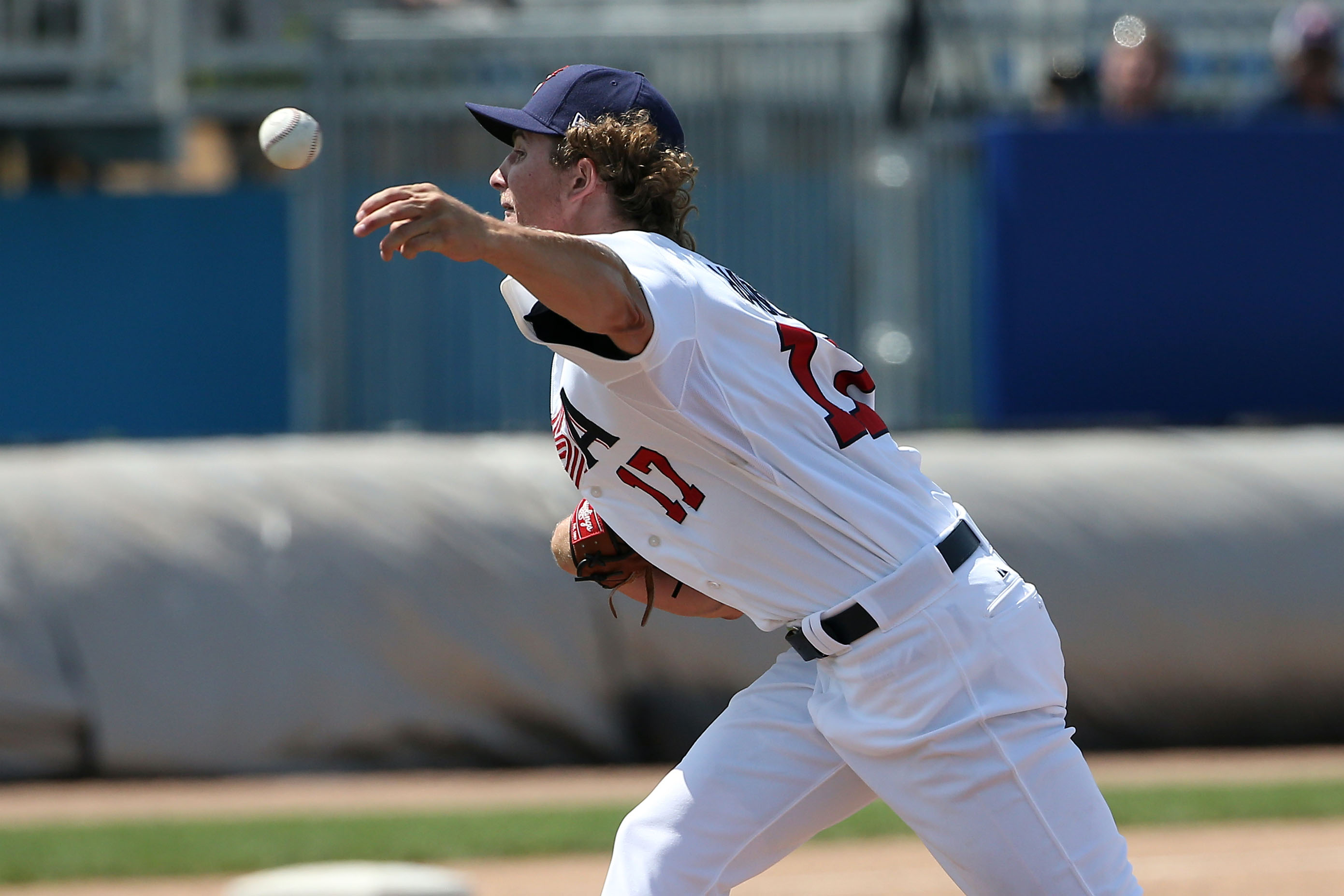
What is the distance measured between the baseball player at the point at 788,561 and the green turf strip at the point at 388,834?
3377 mm

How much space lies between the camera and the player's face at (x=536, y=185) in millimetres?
3055

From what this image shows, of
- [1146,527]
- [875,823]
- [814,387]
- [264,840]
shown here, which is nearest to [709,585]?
[814,387]

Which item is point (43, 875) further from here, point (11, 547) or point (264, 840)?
point (11, 547)

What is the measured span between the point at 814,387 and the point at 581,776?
5314 millimetres

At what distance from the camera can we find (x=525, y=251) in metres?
2.44

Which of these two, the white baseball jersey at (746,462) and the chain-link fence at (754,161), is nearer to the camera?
the white baseball jersey at (746,462)

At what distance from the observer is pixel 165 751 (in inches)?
304

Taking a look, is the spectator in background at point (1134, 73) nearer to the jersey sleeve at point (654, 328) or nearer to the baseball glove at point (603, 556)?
the baseball glove at point (603, 556)

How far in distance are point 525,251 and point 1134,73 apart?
302 inches

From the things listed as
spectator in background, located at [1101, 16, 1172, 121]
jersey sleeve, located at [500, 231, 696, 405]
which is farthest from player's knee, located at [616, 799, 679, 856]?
spectator in background, located at [1101, 16, 1172, 121]

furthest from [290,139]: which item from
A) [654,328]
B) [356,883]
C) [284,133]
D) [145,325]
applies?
[145,325]

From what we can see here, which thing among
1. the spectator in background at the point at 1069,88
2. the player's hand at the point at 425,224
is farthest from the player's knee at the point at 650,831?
the spectator in background at the point at 1069,88

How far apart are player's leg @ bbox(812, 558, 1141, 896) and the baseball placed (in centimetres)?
129

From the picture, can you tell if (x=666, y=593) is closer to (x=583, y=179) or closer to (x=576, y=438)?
(x=576, y=438)
